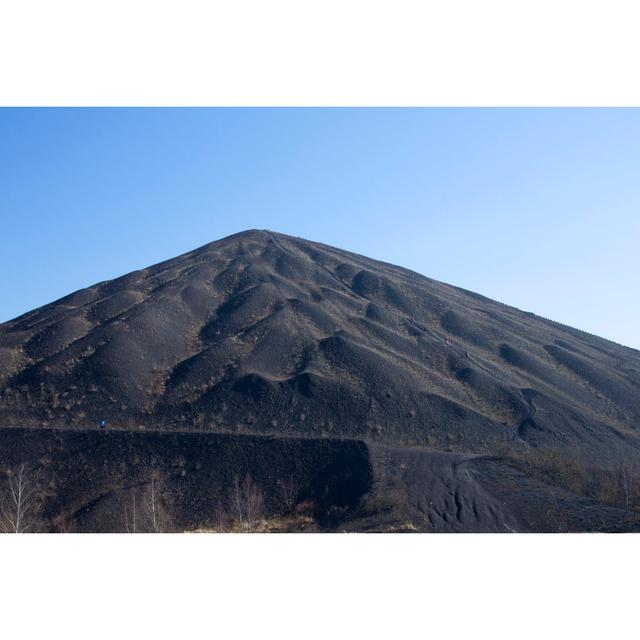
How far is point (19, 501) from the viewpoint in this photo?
2791 cm

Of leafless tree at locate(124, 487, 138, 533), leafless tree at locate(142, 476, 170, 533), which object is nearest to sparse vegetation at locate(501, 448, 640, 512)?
leafless tree at locate(142, 476, 170, 533)

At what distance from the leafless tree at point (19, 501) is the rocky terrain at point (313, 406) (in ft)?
1.62

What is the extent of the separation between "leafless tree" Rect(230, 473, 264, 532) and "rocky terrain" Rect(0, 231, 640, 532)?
28cm

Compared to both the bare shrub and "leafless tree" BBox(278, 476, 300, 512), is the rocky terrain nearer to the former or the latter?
"leafless tree" BBox(278, 476, 300, 512)

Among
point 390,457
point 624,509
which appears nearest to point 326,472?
point 390,457

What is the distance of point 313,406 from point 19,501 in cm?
1789

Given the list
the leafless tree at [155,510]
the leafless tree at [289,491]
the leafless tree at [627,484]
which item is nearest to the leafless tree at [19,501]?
the leafless tree at [155,510]

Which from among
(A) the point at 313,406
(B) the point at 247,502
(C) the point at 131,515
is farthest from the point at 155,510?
Result: (A) the point at 313,406

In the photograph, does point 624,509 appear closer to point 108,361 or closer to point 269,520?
point 269,520

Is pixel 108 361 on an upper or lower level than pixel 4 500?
upper

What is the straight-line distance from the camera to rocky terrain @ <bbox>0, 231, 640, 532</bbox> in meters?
Answer: 30.0

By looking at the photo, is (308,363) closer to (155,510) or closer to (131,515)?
(155,510)

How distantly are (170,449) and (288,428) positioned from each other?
709cm

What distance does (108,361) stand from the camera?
45.8m
